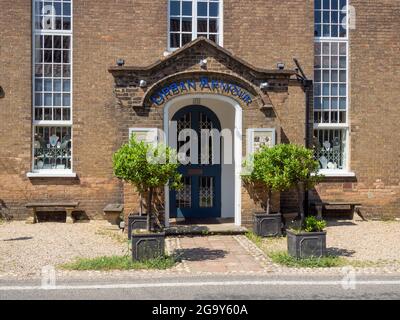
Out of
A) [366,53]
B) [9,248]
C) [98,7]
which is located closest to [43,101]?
[98,7]

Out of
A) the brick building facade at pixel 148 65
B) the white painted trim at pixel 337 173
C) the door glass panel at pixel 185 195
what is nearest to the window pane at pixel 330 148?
the brick building facade at pixel 148 65

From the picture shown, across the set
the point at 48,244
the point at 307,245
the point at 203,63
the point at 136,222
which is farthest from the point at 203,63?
the point at 48,244

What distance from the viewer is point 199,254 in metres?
9.45

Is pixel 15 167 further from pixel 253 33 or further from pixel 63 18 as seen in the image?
pixel 253 33

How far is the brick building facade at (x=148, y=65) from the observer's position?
1324 centimetres

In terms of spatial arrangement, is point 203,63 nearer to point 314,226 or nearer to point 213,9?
point 213,9

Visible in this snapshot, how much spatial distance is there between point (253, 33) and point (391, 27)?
401 cm

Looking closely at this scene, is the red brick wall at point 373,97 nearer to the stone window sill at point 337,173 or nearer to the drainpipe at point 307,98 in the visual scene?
the stone window sill at point 337,173

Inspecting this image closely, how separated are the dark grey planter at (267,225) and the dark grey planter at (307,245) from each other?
7.52ft

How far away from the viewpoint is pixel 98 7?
13336 mm

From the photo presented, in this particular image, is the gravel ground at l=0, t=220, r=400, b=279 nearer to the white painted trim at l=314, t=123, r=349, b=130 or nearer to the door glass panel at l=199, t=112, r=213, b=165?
the white painted trim at l=314, t=123, r=349, b=130

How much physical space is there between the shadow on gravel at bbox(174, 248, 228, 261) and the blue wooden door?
3.71m

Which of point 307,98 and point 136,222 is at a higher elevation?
point 307,98

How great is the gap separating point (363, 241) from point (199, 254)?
12.7 feet
